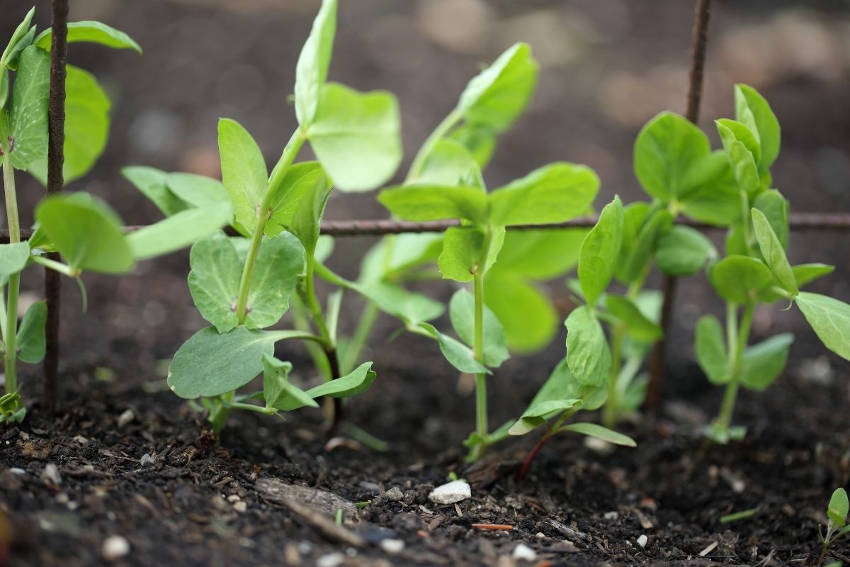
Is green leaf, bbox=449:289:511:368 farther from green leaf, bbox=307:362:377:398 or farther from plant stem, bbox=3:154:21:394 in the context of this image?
plant stem, bbox=3:154:21:394

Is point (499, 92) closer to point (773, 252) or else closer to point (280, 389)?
point (773, 252)

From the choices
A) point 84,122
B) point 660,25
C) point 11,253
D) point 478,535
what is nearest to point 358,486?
point 478,535

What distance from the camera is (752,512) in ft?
3.60

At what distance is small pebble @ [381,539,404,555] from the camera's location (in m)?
0.81

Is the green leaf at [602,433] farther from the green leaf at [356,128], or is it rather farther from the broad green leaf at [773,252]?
the green leaf at [356,128]

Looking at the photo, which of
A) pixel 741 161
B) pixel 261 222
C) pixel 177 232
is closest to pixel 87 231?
pixel 177 232

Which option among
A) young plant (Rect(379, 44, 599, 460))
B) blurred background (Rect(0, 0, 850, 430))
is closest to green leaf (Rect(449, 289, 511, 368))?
young plant (Rect(379, 44, 599, 460))

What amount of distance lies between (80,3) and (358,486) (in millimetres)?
2071

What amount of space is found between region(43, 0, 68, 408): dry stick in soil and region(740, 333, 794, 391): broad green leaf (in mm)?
971

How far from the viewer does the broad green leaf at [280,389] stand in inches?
33.0

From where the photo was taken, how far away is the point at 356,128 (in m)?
0.87

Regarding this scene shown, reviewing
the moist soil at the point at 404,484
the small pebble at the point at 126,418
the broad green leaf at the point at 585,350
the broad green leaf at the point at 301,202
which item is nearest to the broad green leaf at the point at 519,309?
the moist soil at the point at 404,484

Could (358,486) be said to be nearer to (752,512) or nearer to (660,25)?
(752,512)

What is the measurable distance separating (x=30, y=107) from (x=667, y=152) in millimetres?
840
